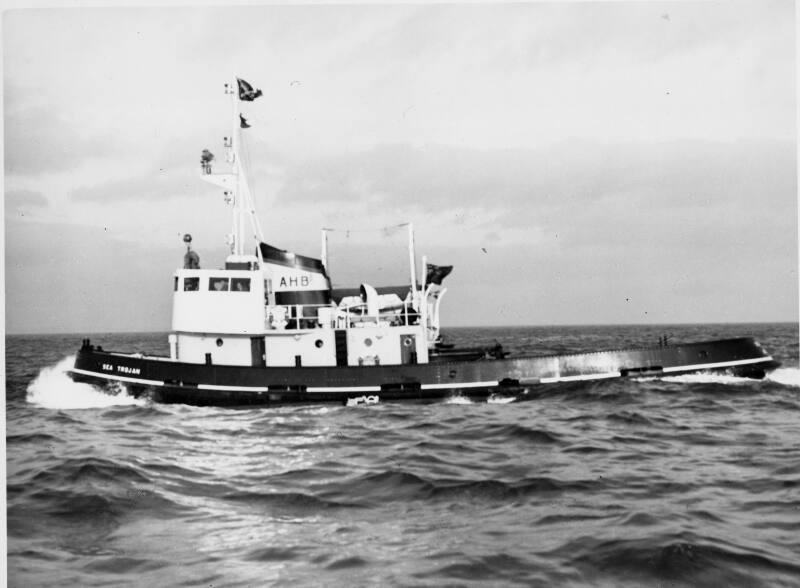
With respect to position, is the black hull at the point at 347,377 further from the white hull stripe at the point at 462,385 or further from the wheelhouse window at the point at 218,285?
the wheelhouse window at the point at 218,285

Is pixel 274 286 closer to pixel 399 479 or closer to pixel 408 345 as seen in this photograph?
pixel 408 345

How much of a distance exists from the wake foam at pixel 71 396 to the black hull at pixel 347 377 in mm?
243

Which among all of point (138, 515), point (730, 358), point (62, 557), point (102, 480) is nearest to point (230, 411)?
point (102, 480)

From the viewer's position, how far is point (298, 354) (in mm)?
16453

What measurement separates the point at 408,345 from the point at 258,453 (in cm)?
711

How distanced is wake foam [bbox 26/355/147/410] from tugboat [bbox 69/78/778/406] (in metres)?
0.27

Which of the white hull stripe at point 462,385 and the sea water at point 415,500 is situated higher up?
the white hull stripe at point 462,385

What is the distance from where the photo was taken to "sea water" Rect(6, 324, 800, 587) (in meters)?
6.30

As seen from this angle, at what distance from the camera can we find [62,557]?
6758 millimetres

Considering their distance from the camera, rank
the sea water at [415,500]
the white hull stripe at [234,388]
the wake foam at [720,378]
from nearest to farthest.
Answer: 1. the sea water at [415,500]
2. the white hull stripe at [234,388]
3. the wake foam at [720,378]

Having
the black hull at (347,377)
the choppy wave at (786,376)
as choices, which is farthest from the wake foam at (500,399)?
the choppy wave at (786,376)

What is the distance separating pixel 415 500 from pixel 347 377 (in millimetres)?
7955

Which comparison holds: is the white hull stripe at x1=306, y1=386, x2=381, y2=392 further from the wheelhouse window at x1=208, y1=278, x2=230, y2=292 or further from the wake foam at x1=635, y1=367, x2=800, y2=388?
the wake foam at x1=635, y1=367, x2=800, y2=388

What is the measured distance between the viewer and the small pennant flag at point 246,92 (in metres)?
12.7
